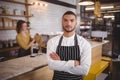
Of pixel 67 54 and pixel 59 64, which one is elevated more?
pixel 67 54

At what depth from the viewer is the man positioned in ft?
5.43

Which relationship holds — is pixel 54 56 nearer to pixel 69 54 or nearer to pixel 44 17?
pixel 69 54

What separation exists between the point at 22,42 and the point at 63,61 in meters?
1.87

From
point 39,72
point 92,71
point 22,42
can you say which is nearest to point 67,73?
point 39,72

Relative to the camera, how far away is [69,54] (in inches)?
66.7

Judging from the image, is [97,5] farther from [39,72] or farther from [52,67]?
[52,67]

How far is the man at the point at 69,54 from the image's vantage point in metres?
1.66

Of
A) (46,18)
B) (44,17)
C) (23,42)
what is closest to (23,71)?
(23,42)

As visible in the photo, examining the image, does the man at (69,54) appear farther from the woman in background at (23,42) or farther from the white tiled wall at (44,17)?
the white tiled wall at (44,17)

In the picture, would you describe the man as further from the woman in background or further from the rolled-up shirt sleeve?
the woman in background

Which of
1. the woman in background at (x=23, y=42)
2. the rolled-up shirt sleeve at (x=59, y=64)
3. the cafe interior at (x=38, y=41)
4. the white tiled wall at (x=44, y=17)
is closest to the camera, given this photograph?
the rolled-up shirt sleeve at (x=59, y=64)

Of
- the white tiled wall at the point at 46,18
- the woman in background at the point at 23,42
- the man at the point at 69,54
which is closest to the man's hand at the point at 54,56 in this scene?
the man at the point at 69,54

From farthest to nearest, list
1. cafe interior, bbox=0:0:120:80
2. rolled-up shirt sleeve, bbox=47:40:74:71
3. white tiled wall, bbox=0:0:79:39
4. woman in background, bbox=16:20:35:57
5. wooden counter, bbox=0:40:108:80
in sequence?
1. white tiled wall, bbox=0:0:79:39
2. woman in background, bbox=16:20:35:57
3. cafe interior, bbox=0:0:120:80
4. wooden counter, bbox=0:40:108:80
5. rolled-up shirt sleeve, bbox=47:40:74:71

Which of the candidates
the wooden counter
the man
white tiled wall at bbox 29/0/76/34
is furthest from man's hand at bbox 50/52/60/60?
white tiled wall at bbox 29/0/76/34
